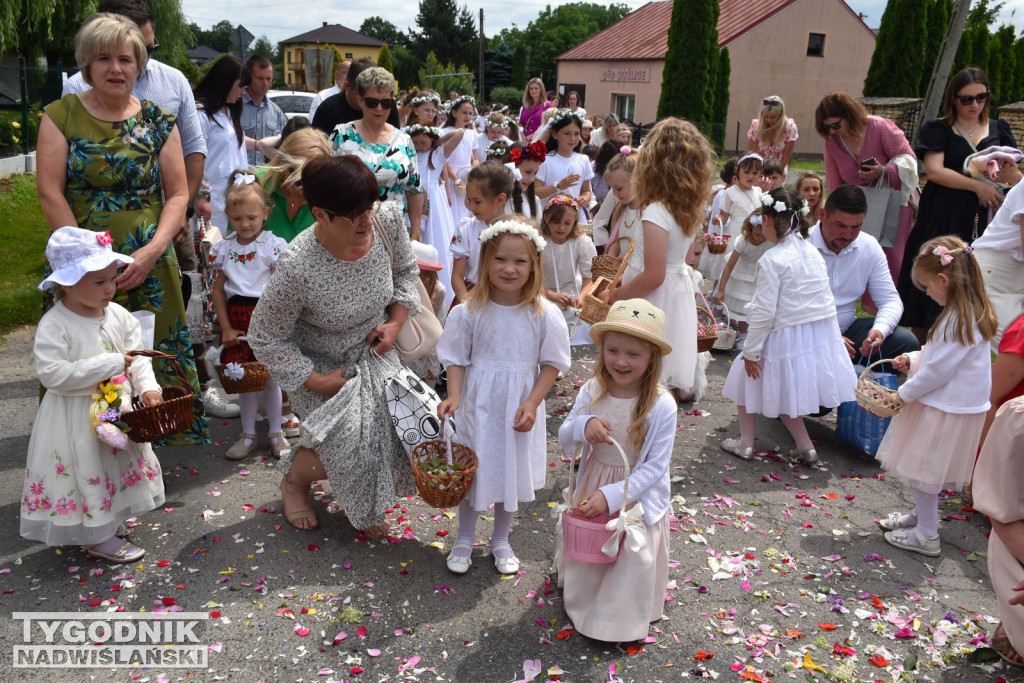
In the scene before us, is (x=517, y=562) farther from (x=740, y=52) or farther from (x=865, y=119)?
(x=740, y=52)

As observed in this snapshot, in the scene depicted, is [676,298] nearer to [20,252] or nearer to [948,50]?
[948,50]

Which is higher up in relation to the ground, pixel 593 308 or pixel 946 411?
pixel 593 308

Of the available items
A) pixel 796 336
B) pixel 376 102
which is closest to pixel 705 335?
pixel 796 336

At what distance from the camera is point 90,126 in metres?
4.17

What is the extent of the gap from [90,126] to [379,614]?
291 cm

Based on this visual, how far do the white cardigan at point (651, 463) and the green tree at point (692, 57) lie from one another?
2868cm

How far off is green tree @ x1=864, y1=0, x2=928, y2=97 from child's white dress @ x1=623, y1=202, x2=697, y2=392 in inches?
909

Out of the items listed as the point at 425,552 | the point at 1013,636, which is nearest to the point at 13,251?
the point at 425,552

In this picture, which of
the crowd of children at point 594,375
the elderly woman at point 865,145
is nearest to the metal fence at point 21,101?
the crowd of children at point 594,375

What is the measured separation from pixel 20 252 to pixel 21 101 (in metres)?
7.71

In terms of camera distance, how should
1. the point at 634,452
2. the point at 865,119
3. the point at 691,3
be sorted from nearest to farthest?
1. the point at 634,452
2. the point at 865,119
3. the point at 691,3

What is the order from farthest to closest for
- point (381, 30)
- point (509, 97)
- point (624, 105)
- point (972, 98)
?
point (381, 30)
point (509, 97)
point (624, 105)
point (972, 98)

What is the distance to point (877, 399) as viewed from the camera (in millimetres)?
4457

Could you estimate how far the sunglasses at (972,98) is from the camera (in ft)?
20.7
